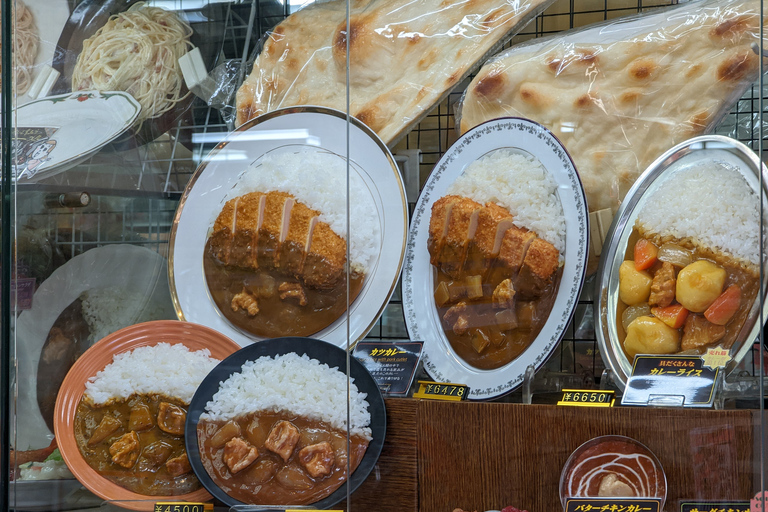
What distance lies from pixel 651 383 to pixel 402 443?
A: 17.1 inches

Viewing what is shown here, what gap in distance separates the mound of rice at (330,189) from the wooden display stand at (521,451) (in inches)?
12.5

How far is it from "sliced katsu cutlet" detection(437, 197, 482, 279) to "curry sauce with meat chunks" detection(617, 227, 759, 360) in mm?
281

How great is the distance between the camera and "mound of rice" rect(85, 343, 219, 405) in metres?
1.24

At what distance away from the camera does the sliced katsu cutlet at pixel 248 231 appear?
50.5 inches

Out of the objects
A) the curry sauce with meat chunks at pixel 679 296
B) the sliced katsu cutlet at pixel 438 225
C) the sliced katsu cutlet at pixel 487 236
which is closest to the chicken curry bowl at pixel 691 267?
the curry sauce with meat chunks at pixel 679 296

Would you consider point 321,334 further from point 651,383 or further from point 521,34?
point 521,34

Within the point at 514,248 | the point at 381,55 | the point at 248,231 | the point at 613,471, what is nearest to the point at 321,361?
the point at 248,231

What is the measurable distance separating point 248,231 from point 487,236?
0.49m

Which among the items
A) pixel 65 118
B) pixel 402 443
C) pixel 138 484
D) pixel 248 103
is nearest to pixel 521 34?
pixel 248 103

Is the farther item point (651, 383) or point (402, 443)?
point (402, 443)

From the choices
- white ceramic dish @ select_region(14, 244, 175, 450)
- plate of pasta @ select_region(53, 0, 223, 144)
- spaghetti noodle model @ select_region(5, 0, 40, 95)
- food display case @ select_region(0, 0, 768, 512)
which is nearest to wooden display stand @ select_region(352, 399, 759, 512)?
food display case @ select_region(0, 0, 768, 512)

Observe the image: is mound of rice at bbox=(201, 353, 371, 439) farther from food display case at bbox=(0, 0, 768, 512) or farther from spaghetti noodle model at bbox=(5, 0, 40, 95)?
spaghetti noodle model at bbox=(5, 0, 40, 95)

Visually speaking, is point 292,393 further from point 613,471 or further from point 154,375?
point 613,471

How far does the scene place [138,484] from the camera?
1180mm
